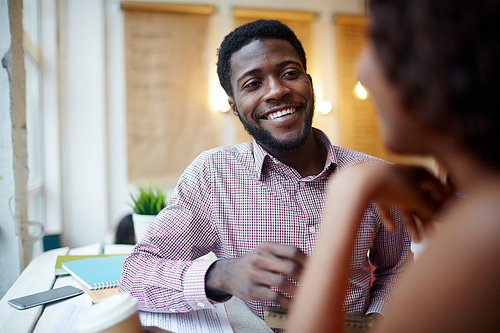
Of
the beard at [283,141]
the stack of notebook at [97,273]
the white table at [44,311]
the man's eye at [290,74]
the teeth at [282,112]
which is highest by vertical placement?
the man's eye at [290,74]

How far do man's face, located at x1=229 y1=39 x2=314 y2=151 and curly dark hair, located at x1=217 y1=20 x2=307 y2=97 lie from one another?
1.2 inches

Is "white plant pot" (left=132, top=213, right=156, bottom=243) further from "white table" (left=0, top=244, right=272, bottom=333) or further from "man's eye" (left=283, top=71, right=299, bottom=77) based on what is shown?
"man's eye" (left=283, top=71, right=299, bottom=77)

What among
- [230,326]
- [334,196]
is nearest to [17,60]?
[230,326]

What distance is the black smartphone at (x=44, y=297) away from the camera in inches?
32.8

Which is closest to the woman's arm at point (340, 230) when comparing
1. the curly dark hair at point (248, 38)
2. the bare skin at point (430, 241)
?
the bare skin at point (430, 241)

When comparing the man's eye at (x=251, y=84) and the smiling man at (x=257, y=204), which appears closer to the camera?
the smiling man at (x=257, y=204)

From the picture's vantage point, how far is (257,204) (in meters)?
1.05

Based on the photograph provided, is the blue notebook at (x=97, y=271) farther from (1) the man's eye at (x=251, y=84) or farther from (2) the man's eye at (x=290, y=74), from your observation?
(2) the man's eye at (x=290, y=74)

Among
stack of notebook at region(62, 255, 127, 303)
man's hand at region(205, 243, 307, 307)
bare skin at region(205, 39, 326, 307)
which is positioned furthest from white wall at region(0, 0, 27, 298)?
man's hand at region(205, 243, 307, 307)

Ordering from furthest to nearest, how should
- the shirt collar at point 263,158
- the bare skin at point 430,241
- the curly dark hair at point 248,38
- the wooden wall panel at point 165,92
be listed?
the wooden wall panel at point 165,92 < the curly dark hair at point 248,38 < the shirt collar at point 263,158 < the bare skin at point 430,241

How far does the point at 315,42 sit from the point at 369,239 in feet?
9.78

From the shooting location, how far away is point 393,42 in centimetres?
36

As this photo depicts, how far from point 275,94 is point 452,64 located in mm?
818

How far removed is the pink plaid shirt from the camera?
956 millimetres
